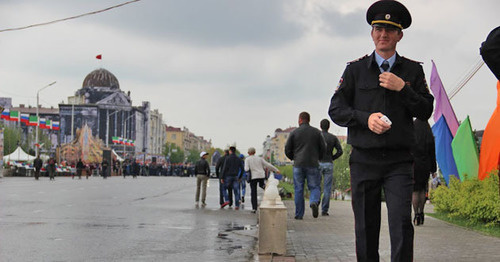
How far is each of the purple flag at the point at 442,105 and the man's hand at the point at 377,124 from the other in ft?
46.0

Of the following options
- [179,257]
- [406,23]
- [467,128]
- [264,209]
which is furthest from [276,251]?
[467,128]

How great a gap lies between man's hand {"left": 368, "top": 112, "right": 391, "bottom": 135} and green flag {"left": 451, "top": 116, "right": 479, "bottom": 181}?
37.7ft

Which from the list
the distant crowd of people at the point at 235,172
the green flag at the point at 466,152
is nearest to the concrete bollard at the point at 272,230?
the green flag at the point at 466,152

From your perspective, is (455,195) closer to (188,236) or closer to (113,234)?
(188,236)

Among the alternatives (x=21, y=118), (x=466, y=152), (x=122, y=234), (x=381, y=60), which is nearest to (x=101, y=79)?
(x=21, y=118)

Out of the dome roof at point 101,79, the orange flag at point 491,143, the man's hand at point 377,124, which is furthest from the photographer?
the dome roof at point 101,79

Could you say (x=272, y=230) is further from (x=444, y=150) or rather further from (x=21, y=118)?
(x=21, y=118)

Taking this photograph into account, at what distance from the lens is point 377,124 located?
160 inches

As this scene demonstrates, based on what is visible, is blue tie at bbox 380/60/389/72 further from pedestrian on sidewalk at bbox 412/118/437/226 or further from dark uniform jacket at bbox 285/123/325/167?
dark uniform jacket at bbox 285/123/325/167

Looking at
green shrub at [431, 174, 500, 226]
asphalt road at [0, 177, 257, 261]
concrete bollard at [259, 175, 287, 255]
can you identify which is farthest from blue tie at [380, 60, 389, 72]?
green shrub at [431, 174, 500, 226]

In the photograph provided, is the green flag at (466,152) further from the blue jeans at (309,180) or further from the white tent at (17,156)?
the white tent at (17,156)

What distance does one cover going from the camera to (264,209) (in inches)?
313

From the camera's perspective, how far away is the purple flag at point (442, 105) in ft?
57.9

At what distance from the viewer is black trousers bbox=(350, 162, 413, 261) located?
418 cm
